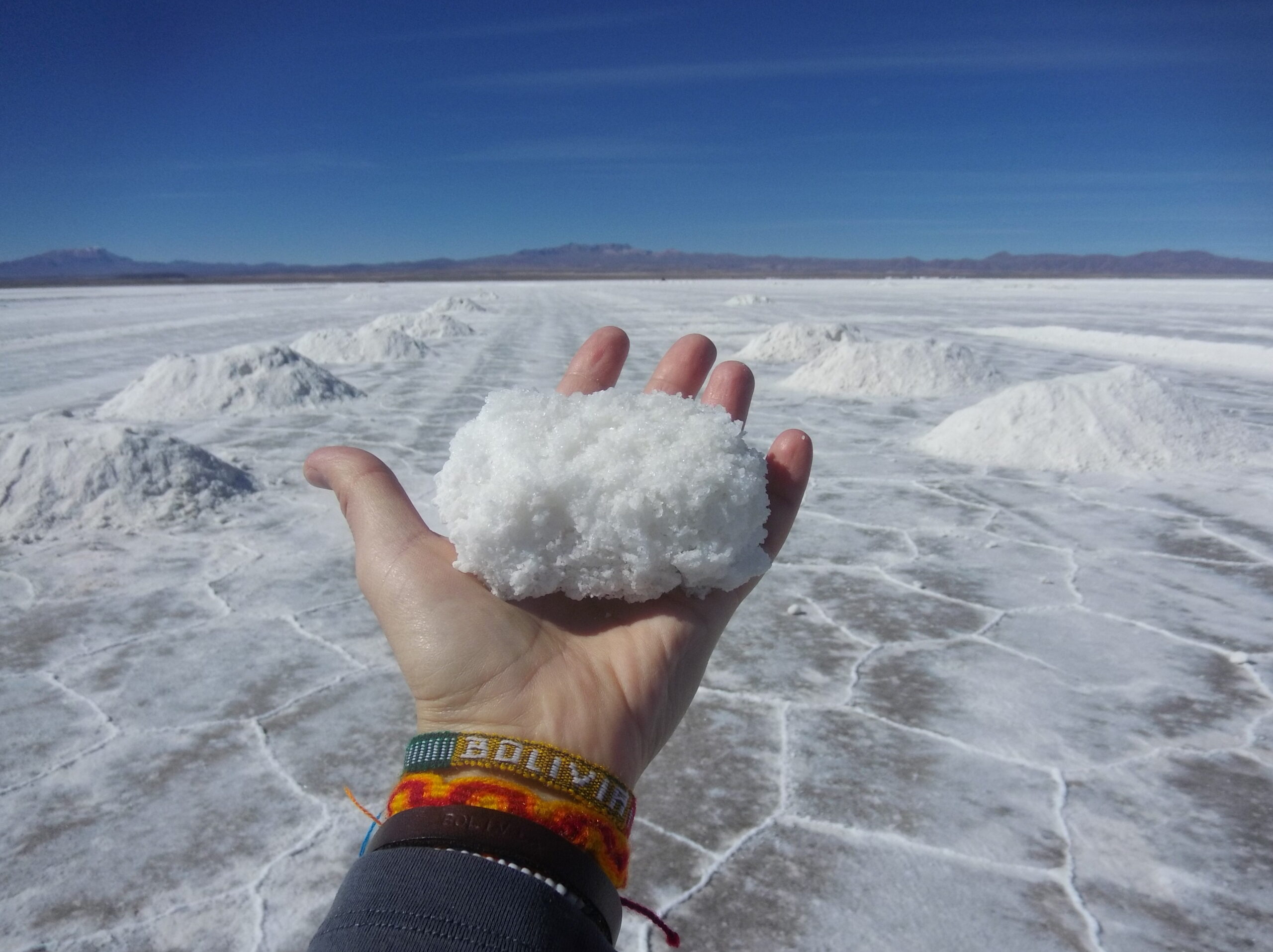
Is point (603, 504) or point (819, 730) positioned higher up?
point (603, 504)

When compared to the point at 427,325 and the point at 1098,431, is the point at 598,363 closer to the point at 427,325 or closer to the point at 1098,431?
the point at 1098,431

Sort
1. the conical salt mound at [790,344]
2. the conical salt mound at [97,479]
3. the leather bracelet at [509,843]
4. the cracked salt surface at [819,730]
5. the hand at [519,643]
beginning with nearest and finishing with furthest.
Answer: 1. the leather bracelet at [509,843]
2. the hand at [519,643]
3. the cracked salt surface at [819,730]
4. the conical salt mound at [97,479]
5. the conical salt mound at [790,344]

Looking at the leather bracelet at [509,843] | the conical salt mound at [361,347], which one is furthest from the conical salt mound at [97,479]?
the conical salt mound at [361,347]

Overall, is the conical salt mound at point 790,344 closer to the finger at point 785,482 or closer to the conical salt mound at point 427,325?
the conical salt mound at point 427,325

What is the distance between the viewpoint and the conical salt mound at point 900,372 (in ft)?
24.5

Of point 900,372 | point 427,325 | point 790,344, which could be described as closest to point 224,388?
point 900,372

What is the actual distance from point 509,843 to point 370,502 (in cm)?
73

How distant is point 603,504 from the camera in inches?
62.3

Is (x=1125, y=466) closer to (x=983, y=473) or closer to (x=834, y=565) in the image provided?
(x=983, y=473)

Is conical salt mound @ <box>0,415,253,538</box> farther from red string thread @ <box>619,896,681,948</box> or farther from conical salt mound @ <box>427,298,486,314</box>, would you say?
conical salt mound @ <box>427,298,486,314</box>

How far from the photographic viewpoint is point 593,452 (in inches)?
63.9

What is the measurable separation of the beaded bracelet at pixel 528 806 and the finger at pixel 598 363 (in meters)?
1.09

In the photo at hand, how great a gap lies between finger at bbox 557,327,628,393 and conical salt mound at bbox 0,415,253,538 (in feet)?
9.02

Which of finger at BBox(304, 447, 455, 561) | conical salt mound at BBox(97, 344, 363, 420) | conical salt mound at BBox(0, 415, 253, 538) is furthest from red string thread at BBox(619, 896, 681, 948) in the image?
conical salt mound at BBox(97, 344, 363, 420)
